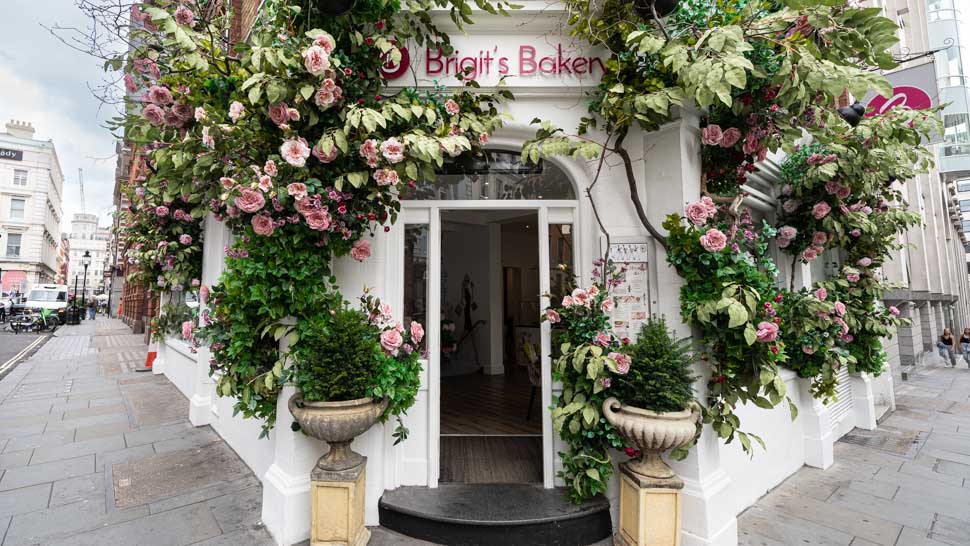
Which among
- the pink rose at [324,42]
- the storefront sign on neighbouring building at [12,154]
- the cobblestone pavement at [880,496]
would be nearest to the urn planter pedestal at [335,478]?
the pink rose at [324,42]

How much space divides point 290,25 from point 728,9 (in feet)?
9.60

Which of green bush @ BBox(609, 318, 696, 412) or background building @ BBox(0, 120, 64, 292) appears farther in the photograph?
background building @ BBox(0, 120, 64, 292)

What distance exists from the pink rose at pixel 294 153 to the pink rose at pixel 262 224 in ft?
1.22

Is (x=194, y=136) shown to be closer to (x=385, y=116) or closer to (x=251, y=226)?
(x=251, y=226)

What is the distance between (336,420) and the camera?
2.49 meters

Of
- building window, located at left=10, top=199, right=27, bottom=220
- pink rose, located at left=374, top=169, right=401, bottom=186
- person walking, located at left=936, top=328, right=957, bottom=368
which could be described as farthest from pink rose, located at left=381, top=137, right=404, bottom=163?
building window, located at left=10, top=199, right=27, bottom=220

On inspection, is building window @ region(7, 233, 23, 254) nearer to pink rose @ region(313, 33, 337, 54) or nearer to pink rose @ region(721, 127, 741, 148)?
pink rose @ region(313, 33, 337, 54)

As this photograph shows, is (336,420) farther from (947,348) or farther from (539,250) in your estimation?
(947,348)

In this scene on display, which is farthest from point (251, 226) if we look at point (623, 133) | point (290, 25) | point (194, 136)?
point (623, 133)

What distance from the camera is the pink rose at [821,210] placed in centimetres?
401

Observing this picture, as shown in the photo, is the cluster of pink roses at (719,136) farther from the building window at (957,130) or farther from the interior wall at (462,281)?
the building window at (957,130)

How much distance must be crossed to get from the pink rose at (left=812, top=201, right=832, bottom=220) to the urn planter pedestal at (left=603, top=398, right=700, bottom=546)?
2.80 metres

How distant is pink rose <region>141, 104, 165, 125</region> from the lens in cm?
303

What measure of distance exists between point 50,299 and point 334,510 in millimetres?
28403
